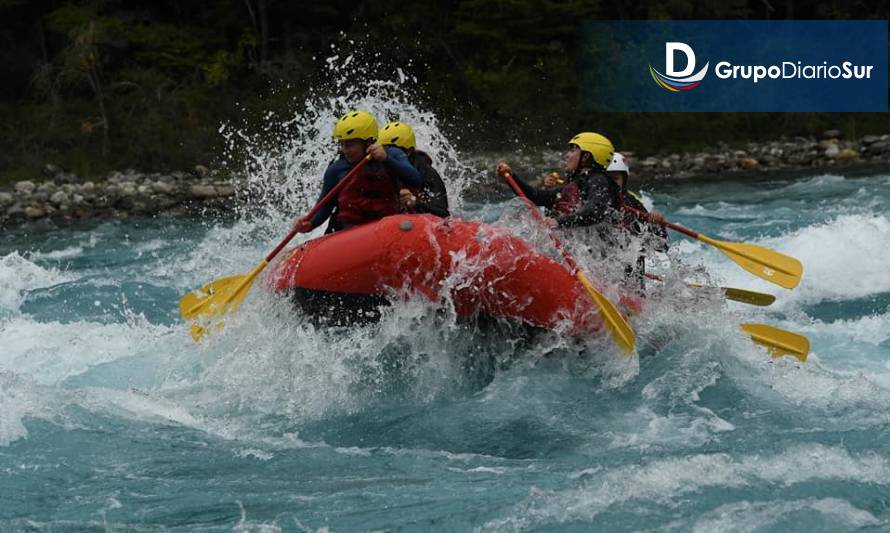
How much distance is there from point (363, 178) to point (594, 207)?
1514 millimetres

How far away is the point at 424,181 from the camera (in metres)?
7.27

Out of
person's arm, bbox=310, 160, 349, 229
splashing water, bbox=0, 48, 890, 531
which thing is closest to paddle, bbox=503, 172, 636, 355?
splashing water, bbox=0, 48, 890, 531

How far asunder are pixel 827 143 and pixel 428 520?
17.8 metres

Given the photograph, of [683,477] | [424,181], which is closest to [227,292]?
[424,181]

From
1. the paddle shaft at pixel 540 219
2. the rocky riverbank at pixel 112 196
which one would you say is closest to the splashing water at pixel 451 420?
the paddle shaft at pixel 540 219

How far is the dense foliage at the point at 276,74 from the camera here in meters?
21.0

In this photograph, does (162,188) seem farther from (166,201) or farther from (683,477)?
(683,477)

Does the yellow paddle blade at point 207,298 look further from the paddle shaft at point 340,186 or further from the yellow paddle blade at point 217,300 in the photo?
the paddle shaft at point 340,186

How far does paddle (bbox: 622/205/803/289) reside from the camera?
7625 mm

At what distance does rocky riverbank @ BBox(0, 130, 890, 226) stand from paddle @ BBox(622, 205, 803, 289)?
9.84m

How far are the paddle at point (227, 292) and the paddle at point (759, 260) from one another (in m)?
1.94

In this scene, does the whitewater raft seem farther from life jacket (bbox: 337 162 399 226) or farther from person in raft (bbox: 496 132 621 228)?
person in raft (bbox: 496 132 621 228)

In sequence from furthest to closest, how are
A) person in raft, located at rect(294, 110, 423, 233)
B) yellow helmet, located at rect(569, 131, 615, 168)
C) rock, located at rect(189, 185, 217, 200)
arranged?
rock, located at rect(189, 185, 217, 200), yellow helmet, located at rect(569, 131, 615, 168), person in raft, located at rect(294, 110, 423, 233)

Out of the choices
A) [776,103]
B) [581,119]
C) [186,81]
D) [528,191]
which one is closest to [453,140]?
[581,119]
